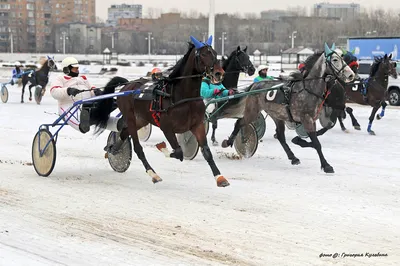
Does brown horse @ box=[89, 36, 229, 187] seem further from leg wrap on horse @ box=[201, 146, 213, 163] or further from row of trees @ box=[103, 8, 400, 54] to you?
row of trees @ box=[103, 8, 400, 54]

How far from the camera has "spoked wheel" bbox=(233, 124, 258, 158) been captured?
38.9 ft

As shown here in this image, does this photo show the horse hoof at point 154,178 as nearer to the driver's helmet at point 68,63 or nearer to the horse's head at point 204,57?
the horse's head at point 204,57

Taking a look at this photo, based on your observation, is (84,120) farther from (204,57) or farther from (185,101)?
(204,57)

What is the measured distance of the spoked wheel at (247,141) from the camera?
38.9 feet

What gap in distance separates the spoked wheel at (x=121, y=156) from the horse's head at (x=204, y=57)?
211 cm

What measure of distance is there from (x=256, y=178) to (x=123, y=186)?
195 cm

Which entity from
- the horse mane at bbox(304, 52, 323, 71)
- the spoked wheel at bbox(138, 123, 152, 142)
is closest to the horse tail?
the horse mane at bbox(304, 52, 323, 71)

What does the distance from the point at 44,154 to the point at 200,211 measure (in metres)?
3.28

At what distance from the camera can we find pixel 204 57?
837 cm

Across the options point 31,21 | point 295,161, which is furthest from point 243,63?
point 31,21

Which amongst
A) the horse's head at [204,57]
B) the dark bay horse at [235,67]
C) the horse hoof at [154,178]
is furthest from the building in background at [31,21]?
the horse's head at [204,57]

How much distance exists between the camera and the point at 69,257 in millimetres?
5859

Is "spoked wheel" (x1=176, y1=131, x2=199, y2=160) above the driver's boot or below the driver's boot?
below

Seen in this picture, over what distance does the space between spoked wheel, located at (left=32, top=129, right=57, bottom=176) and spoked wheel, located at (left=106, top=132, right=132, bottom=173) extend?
0.93 m
